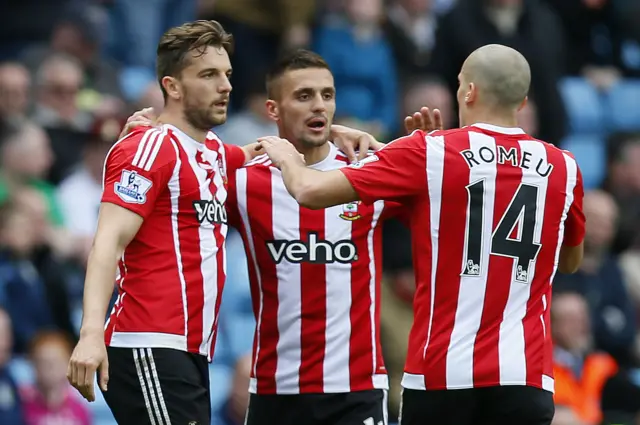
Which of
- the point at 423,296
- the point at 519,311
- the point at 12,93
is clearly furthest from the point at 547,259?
the point at 12,93

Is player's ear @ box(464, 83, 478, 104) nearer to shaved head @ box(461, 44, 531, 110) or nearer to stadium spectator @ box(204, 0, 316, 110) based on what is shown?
shaved head @ box(461, 44, 531, 110)

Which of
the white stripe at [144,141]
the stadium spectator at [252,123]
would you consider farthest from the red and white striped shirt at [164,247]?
the stadium spectator at [252,123]

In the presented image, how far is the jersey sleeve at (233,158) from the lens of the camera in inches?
281

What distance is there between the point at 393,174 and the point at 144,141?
3.63ft

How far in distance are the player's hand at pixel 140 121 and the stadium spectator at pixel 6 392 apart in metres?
3.07

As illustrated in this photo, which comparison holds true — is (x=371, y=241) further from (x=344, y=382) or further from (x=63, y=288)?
(x=63, y=288)

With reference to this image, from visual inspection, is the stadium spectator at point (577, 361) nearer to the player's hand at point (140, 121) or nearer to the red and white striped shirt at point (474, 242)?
the red and white striped shirt at point (474, 242)

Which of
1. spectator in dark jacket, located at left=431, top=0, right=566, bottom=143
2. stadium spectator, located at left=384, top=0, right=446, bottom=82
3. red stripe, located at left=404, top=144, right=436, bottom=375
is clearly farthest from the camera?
stadium spectator, located at left=384, top=0, right=446, bottom=82

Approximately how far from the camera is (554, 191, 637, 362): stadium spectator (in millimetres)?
11586

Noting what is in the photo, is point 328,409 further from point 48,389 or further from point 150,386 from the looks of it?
point 48,389

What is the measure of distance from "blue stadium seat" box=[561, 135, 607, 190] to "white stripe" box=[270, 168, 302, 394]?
294 inches

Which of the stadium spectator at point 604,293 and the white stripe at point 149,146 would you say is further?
the stadium spectator at point 604,293

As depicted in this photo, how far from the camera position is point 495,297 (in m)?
6.37

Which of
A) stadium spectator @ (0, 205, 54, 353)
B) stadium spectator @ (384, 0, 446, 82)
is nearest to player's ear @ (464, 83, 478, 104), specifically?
stadium spectator @ (0, 205, 54, 353)
